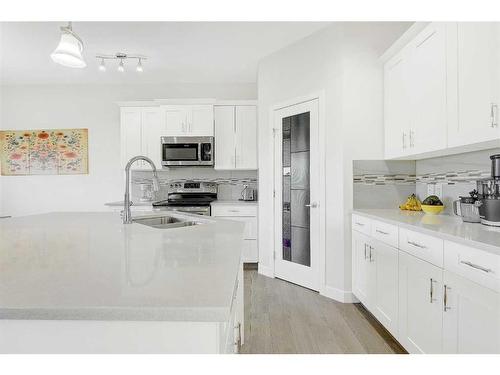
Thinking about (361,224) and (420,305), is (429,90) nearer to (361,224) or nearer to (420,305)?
(361,224)

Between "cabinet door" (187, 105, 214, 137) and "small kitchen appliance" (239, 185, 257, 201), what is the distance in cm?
96

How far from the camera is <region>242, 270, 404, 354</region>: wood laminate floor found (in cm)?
208

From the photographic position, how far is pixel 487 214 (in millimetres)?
1724

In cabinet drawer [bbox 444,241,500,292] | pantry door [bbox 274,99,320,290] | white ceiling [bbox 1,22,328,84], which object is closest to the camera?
cabinet drawer [bbox 444,241,500,292]

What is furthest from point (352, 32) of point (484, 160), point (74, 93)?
point (74, 93)

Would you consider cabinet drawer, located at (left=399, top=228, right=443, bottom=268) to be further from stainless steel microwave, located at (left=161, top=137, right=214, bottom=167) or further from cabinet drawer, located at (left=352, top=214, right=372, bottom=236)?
stainless steel microwave, located at (left=161, top=137, right=214, bottom=167)

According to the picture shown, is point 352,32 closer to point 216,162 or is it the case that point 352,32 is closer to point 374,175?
point 374,175

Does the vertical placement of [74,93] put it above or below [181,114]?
above

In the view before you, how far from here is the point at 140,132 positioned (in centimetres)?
438

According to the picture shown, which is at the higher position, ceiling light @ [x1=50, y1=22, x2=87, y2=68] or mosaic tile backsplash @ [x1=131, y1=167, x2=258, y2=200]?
ceiling light @ [x1=50, y1=22, x2=87, y2=68]

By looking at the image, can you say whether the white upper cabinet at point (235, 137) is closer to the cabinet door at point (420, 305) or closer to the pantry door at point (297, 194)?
the pantry door at point (297, 194)

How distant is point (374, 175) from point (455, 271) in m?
1.55

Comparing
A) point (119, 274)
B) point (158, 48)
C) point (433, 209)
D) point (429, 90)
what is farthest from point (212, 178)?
point (119, 274)

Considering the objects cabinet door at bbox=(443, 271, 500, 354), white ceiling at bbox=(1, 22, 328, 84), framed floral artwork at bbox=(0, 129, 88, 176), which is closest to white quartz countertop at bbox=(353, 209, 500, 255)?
cabinet door at bbox=(443, 271, 500, 354)
